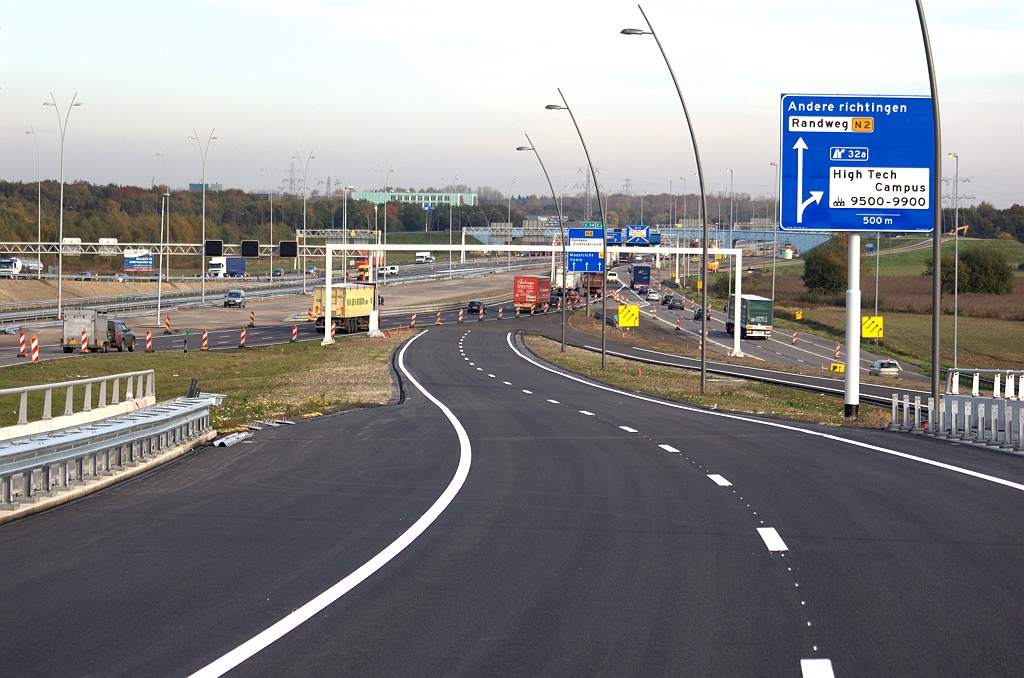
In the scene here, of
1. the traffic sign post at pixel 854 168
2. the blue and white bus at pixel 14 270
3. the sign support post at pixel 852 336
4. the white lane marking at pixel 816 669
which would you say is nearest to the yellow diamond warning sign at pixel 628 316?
the sign support post at pixel 852 336

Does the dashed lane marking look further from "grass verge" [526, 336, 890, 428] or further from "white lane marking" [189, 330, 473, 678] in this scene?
"grass verge" [526, 336, 890, 428]

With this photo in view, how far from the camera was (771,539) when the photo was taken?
32.5 feet

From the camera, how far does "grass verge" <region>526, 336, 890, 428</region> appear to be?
28880 mm

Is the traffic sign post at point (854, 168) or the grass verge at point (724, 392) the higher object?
the traffic sign post at point (854, 168)

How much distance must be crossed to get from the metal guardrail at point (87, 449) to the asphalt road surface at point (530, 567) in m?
0.49

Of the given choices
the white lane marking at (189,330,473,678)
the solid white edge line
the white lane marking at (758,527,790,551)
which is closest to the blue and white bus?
the solid white edge line

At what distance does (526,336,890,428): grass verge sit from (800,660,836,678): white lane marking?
62.8 ft

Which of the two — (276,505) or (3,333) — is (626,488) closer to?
(276,505)

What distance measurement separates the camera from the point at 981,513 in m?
11.1

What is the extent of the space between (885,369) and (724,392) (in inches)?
1035

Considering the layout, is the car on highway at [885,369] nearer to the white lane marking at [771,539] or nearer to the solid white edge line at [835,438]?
the solid white edge line at [835,438]

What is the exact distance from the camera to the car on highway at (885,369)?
60906 mm

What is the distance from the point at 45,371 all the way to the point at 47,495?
40269 mm

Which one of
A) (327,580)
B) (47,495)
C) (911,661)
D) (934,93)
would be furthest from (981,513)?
(934,93)
